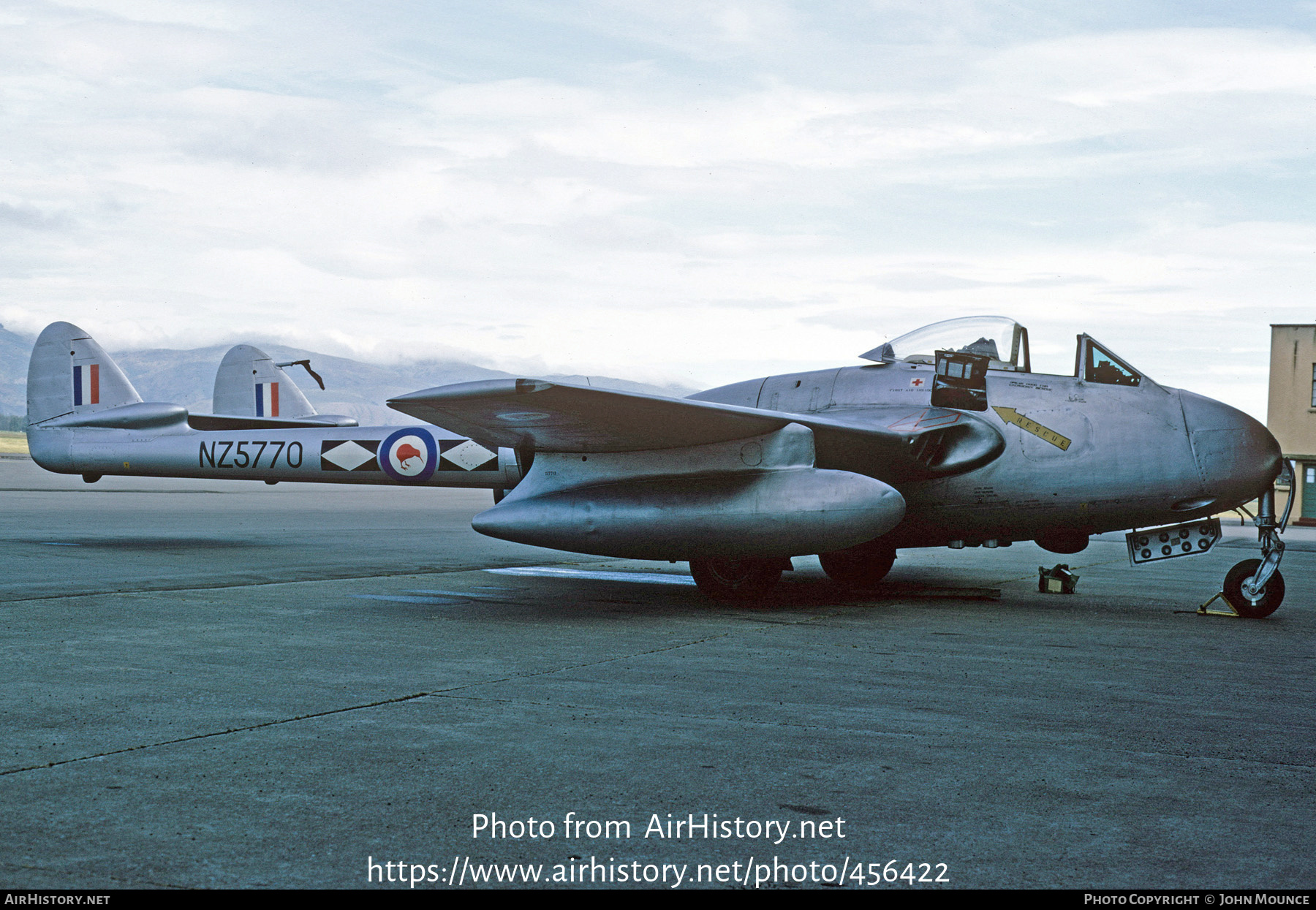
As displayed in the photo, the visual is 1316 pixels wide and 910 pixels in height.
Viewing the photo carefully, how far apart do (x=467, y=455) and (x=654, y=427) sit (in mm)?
5411

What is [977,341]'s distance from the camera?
411 inches

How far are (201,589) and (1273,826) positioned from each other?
9176mm

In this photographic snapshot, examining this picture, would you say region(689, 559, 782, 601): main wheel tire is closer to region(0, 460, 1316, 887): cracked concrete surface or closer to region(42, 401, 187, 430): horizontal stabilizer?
region(0, 460, 1316, 887): cracked concrete surface

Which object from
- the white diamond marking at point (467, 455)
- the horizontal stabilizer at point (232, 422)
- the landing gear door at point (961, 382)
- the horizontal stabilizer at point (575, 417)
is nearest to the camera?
the horizontal stabilizer at point (575, 417)

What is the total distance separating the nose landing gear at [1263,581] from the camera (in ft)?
30.8

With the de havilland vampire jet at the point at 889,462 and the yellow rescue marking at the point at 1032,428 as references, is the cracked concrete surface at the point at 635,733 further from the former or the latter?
the yellow rescue marking at the point at 1032,428

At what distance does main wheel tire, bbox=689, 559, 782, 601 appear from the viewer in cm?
994

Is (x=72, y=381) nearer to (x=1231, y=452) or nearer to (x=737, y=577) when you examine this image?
(x=737, y=577)

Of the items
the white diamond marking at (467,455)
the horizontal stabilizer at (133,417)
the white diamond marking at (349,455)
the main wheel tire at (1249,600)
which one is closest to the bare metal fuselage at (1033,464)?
the main wheel tire at (1249,600)

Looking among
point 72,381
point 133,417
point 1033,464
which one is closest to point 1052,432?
point 1033,464

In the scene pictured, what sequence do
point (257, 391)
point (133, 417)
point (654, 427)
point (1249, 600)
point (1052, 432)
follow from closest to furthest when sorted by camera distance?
point (654, 427), point (1249, 600), point (1052, 432), point (133, 417), point (257, 391)

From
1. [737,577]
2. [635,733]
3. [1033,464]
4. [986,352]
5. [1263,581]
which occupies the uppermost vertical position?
[986,352]

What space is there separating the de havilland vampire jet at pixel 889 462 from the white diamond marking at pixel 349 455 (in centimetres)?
411

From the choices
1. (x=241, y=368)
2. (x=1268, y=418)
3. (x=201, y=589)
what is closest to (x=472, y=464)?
(x=201, y=589)
